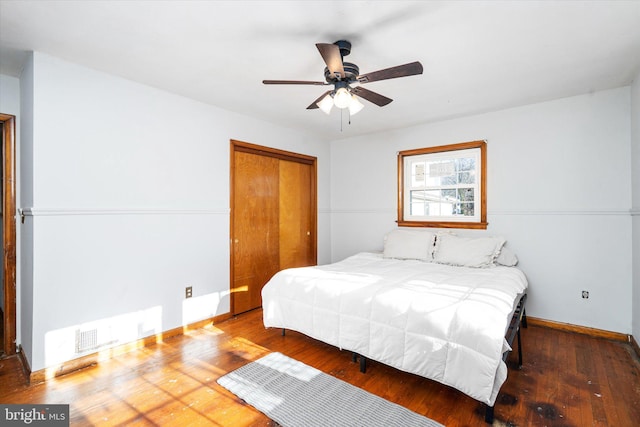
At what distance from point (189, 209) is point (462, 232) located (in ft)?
10.2

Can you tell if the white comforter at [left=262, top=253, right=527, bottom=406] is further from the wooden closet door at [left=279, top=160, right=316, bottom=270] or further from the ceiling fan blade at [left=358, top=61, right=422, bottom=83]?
the ceiling fan blade at [left=358, top=61, right=422, bottom=83]

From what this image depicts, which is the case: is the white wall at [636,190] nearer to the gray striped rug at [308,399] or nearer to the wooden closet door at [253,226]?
the gray striped rug at [308,399]

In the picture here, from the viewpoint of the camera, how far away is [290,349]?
269 centimetres

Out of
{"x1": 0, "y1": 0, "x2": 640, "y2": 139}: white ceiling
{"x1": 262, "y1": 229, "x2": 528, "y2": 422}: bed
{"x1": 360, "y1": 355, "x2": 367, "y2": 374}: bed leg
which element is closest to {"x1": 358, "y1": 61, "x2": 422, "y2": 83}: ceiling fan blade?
{"x1": 0, "y1": 0, "x2": 640, "y2": 139}: white ceiling

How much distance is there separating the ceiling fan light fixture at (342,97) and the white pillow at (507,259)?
2.44m

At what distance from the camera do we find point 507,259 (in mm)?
3311

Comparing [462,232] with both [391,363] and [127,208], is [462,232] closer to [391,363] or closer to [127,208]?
[391,363]

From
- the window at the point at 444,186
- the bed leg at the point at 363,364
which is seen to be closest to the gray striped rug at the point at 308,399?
the bed leg at the point at 363,364

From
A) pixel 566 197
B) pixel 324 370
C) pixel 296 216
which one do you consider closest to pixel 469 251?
pixel 566 197

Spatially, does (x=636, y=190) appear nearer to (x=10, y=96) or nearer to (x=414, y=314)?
(x=414, y=314)

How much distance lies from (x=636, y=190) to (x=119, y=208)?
4.43m

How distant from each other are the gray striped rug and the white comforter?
256 millimetres

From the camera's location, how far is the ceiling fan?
1804 millimetres

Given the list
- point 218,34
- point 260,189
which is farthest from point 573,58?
point 260,189
